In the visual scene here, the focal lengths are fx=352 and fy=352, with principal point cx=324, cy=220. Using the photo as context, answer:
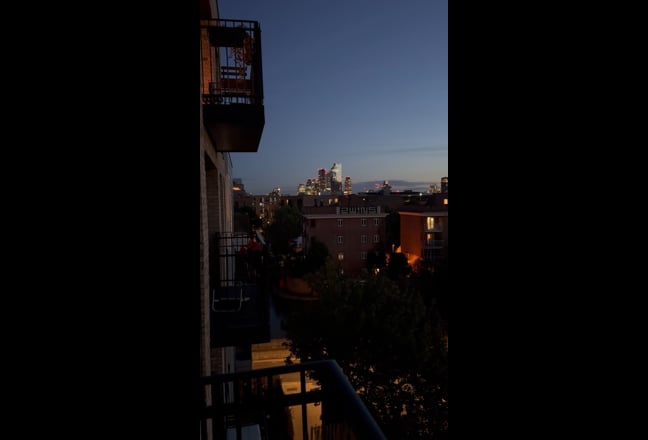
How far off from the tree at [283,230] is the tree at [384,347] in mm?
19004

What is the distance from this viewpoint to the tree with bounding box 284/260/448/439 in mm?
9852

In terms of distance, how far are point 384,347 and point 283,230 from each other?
22.2 meters

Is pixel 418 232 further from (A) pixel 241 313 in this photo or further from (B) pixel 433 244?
(A) pixel 241 313

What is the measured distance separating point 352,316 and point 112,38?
10.9 metres

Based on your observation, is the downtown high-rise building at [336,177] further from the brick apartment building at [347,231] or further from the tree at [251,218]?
the brick apartment building at [347,231]

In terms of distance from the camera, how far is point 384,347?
10.5m

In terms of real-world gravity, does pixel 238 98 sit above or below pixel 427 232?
above

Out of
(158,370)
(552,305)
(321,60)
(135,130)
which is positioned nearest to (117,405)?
(158,370)

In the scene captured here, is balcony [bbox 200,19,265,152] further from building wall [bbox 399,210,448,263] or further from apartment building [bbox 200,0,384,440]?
building wall [bbox 399,210,448,263]

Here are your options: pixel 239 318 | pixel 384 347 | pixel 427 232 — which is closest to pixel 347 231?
pixel 427 232

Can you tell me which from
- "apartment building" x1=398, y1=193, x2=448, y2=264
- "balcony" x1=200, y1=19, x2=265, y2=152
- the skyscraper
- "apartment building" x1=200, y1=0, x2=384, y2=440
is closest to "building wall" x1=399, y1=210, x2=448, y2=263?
"apartment building" x1=398, y1=193, x2=448, y2=264

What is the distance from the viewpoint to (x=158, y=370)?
1.04 m

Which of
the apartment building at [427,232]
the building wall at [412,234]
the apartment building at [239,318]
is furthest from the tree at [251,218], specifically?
the apartment building at [239,318]

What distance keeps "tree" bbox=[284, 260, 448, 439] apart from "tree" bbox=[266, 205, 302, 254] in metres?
19.0
